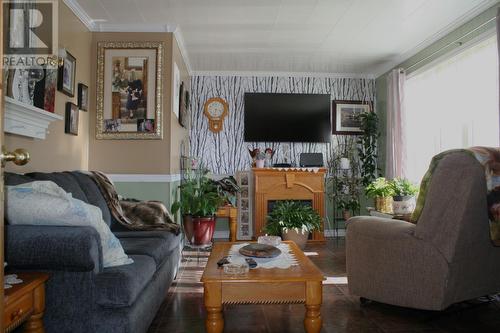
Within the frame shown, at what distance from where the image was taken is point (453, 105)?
157 inches

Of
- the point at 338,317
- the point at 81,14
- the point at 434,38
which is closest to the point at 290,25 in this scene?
the point at 434,38

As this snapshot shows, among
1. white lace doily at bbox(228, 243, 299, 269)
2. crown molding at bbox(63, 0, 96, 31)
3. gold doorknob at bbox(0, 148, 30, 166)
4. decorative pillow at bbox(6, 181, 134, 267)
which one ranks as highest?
crown molding at bbox(63, 0, 96, 31)

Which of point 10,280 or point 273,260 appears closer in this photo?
point 10,280

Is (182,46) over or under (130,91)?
over

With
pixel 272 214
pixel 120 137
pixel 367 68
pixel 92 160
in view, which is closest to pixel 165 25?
pixel 120 137

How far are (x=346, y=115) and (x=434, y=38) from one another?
1.73 meters

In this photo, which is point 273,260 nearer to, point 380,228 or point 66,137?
point 380,228

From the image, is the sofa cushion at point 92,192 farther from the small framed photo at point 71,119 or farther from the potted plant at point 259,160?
the potted plant at point 259,160

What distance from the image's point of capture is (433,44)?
14.1 ft

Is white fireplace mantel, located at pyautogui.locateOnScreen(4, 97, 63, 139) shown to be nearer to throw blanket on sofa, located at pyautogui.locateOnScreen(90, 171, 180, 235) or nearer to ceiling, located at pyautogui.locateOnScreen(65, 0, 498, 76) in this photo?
throw blanket on sofa, located at pyautogui.locateOnScreen(90, 171, 180, 235)

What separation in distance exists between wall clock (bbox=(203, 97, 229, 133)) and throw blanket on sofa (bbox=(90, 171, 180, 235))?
2347 millimetres

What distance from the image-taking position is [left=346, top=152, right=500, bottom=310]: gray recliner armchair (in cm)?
212

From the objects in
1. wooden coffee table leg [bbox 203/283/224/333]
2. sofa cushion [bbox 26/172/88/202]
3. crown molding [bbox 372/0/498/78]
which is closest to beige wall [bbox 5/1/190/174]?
sofa cushion [bbox 26/172/88/202]

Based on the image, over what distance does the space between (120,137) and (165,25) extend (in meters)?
1.24
